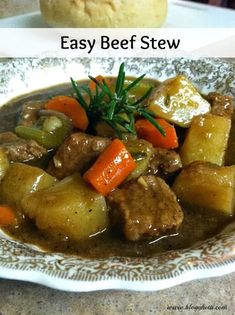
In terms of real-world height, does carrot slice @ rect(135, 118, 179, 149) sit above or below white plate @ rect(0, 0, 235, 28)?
above

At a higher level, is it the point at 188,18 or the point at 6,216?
the point at 6,216

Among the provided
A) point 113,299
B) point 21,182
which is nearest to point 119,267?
point 113,299

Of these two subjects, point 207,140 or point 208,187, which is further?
point 207,140

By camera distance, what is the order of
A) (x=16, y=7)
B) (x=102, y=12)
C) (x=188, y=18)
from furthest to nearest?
(x=16, y=7), (x=188, y=18), (x=102, y=12)

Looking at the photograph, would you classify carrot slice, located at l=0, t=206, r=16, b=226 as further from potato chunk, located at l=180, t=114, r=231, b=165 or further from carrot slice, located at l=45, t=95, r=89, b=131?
potato chunk, located at l=180, t=114, r=231, b=165

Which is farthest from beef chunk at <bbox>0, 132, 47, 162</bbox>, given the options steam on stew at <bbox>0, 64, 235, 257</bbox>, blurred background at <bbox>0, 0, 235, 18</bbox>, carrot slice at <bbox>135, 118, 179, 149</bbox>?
blurred background at <bbox>0, 0, 235, 18</bbox>

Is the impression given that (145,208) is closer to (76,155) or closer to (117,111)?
(76,155)

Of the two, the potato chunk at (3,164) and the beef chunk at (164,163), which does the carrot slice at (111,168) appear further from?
the potato chunk at (3,164)
